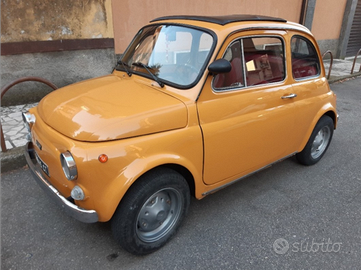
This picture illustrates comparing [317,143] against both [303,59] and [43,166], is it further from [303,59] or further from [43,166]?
[43,166]

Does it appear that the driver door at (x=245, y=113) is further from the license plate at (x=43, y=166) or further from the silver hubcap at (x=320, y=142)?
the license plate at (x=43, y=166)

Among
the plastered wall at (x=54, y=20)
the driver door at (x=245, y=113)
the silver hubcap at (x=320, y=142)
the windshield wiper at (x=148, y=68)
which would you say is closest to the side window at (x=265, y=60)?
the driver door at (x=245, y=113)

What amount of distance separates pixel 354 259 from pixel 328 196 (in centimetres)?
100

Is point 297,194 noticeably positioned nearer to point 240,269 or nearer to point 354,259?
point 354,259

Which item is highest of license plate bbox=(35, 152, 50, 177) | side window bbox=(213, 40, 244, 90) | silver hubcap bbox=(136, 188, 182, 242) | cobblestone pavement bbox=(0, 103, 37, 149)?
side window bbox=(213, 40, 244, 90)

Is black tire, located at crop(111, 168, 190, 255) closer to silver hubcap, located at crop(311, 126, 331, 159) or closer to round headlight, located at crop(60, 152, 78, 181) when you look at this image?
round headlight, located at crop(60, 152, 78, 181)

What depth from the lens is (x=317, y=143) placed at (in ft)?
13.6

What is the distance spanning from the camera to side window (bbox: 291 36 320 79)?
342 centimetres

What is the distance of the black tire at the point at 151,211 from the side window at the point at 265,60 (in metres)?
1.37

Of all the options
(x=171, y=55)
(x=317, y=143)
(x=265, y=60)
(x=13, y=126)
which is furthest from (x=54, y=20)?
(x=317, y=143)

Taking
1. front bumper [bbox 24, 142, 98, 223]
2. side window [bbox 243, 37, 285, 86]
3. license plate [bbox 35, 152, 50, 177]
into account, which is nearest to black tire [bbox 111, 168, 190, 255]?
front bumper [bbox 24, 142, 98, 223]

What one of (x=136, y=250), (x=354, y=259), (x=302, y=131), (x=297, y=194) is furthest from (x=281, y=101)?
(x=136, y=250)

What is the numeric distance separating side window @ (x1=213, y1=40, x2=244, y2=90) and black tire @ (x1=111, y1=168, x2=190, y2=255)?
95cm

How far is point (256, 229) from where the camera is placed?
2891 millimetres
